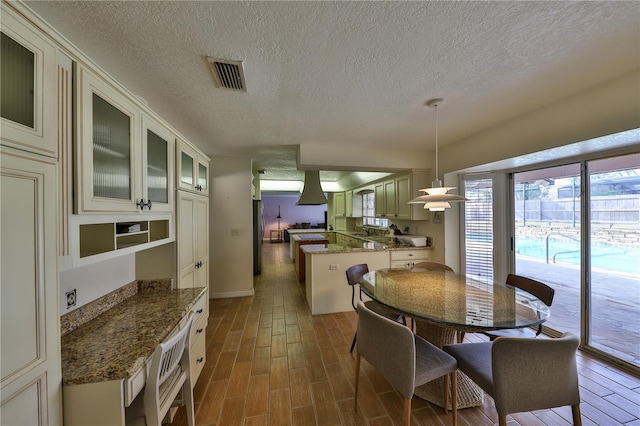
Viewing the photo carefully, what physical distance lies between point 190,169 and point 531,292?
3521 millimetres

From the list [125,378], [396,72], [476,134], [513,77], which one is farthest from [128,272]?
[476,134]

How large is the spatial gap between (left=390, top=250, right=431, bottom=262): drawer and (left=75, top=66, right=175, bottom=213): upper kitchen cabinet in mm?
3087

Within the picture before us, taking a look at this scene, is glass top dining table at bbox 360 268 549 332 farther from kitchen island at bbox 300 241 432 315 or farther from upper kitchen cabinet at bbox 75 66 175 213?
upper kitchen cabinet at bbox 75 66 175 213

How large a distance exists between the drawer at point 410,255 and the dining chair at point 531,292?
53.1 inches

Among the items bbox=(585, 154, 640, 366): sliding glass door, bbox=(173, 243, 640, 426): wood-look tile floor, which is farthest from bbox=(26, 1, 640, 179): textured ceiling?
bbox=(173, 243, 640, 426): wood-look tile floor

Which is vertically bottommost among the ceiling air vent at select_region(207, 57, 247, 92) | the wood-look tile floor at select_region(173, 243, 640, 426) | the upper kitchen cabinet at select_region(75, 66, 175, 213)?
the wood-look tile floor at select_region(173, 243, 640, 426)

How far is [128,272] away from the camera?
184 cm

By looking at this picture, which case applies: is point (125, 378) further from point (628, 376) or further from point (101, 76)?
point (628, 376)

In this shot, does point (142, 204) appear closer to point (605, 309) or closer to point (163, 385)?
point (163, 385)

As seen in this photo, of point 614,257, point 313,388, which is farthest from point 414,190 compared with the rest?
point 313,388

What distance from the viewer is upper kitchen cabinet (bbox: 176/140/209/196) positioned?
201 centimetres

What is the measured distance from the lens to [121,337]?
1.22 m

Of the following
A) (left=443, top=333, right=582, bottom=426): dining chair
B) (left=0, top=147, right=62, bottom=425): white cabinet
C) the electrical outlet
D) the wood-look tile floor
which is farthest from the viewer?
the wood-look tile floor

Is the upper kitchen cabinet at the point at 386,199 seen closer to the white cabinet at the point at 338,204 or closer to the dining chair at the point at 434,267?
the dining chair at the point at 434,267
